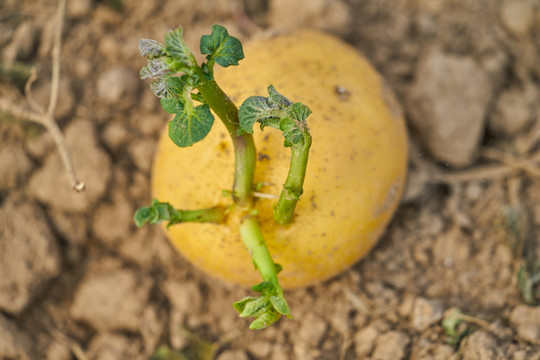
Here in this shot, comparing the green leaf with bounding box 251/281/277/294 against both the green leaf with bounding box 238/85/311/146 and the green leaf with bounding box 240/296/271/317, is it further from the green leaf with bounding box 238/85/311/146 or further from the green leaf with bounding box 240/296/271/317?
the green leaf with bounding box 238/85/311/146

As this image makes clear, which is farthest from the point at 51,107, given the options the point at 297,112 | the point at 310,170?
the point at 297,112

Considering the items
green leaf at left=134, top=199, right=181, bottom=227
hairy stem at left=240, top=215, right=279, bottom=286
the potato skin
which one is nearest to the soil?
the potato skin

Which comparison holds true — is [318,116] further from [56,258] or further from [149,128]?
[56,258]

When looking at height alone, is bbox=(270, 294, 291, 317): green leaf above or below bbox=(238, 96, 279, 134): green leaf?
below

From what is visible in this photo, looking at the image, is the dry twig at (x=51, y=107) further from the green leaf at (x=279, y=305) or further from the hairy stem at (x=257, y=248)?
the green leaf at (x=279, y=305)

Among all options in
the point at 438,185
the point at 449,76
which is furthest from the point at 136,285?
the point at 449,76

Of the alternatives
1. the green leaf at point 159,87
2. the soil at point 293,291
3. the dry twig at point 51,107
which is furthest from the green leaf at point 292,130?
the dry twig at point 51,107
